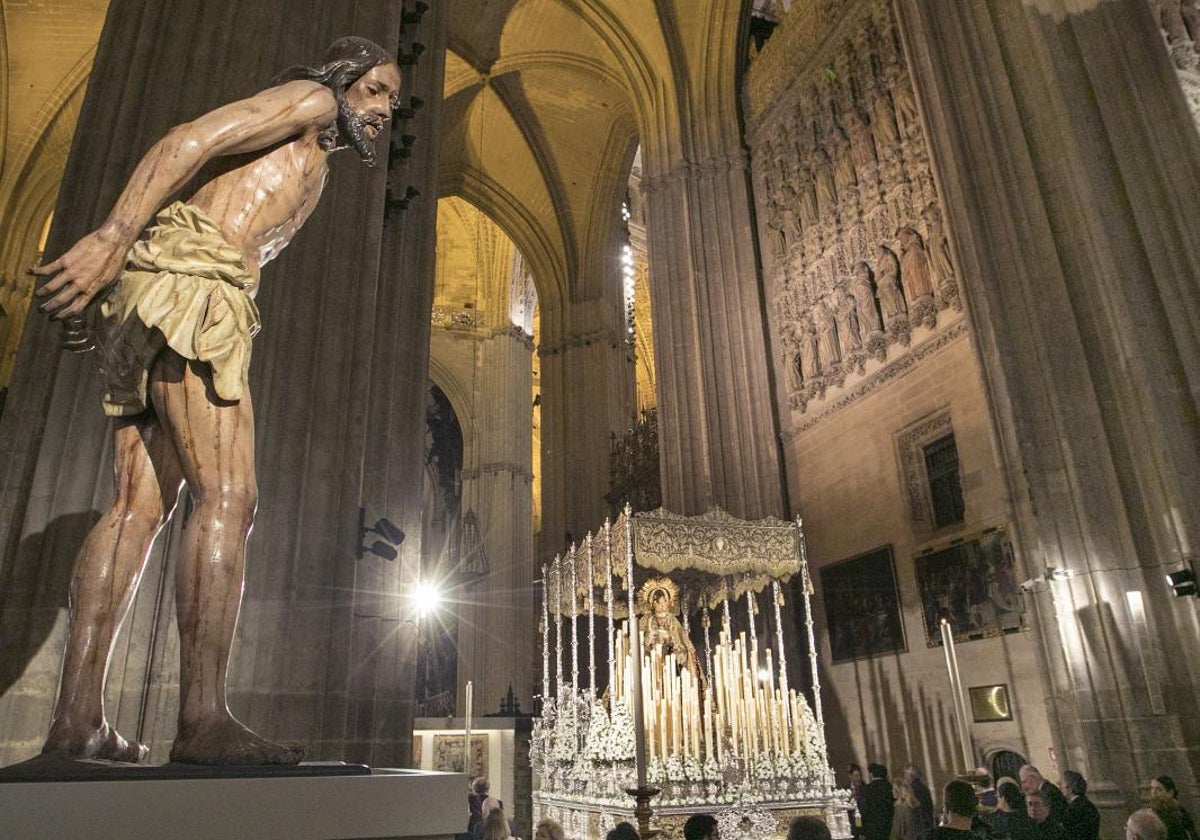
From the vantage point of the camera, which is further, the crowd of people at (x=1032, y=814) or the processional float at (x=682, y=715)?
the processional float at (x=682, y=715)

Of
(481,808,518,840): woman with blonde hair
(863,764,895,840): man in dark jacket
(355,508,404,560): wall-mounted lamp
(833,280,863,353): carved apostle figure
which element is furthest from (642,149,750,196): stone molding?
(481,808,518,840): woman with blonde hair

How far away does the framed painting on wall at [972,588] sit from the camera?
27.9 ft

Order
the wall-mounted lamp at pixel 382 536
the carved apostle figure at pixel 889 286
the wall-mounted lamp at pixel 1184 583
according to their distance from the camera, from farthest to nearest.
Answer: the carved apostle figure at pixel 889 286, the wall-mounted lamp at pixel 1184 583, the wall-mounted lamp at pixel 382 536

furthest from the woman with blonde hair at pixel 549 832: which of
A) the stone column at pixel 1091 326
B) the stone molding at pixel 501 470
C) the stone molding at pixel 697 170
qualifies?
the stone molding at pixel 501 470

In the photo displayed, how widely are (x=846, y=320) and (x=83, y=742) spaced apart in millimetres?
11241

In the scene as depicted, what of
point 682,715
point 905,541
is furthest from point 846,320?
point 682,715

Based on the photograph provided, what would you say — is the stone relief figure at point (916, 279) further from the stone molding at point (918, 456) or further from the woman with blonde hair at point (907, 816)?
the woman with blonde hair at point (907, 816)

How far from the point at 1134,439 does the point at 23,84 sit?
18.5 meters

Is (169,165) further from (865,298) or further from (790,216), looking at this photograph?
(790,216)

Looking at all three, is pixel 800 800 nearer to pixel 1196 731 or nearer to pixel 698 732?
pixel 698 732

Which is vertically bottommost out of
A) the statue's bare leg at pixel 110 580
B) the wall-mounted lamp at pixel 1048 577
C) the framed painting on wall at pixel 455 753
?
the framed painting on wall at pixel 455 753

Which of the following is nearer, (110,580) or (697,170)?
(110,580)

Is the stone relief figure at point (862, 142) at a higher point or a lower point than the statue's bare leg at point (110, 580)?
higher

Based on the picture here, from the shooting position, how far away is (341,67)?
2035 mm
